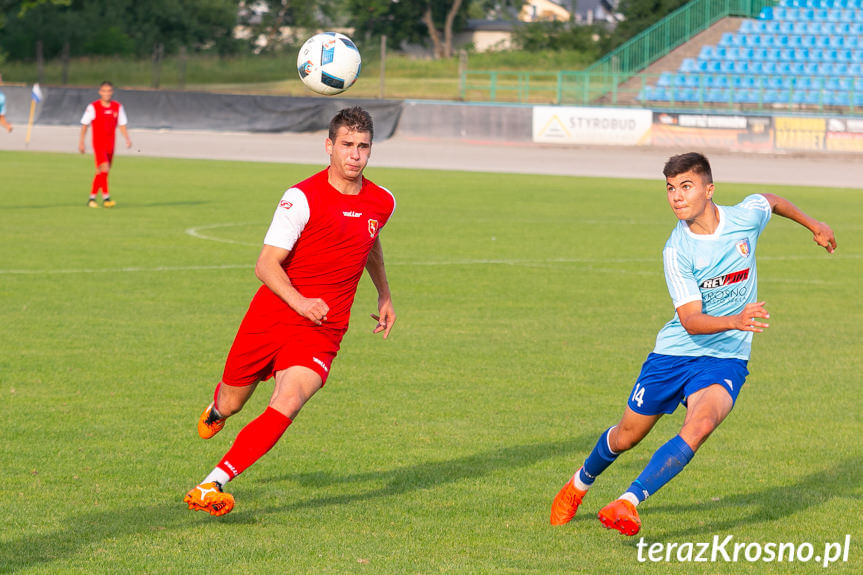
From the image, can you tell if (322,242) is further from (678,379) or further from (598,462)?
(678,379)

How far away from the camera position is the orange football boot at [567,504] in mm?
6305

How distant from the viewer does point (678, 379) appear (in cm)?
606

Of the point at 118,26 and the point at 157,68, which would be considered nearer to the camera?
the point at 157,68

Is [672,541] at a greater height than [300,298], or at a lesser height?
lesser

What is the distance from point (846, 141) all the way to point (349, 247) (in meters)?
39.3

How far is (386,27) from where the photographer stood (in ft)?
285

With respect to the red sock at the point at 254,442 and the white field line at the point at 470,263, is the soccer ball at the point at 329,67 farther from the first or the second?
the white field line at the point at 470,263

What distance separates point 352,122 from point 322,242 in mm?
651

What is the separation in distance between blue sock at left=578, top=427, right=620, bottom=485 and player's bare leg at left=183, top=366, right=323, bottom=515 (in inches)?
58.9

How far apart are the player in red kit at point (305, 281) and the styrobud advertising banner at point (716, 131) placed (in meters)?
38.6

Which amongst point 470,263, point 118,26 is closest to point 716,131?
point 470,263

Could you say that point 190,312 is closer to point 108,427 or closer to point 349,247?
point 108,427

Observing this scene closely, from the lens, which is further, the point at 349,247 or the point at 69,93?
the point at 69,93

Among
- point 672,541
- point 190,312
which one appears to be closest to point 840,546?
point 672,541
